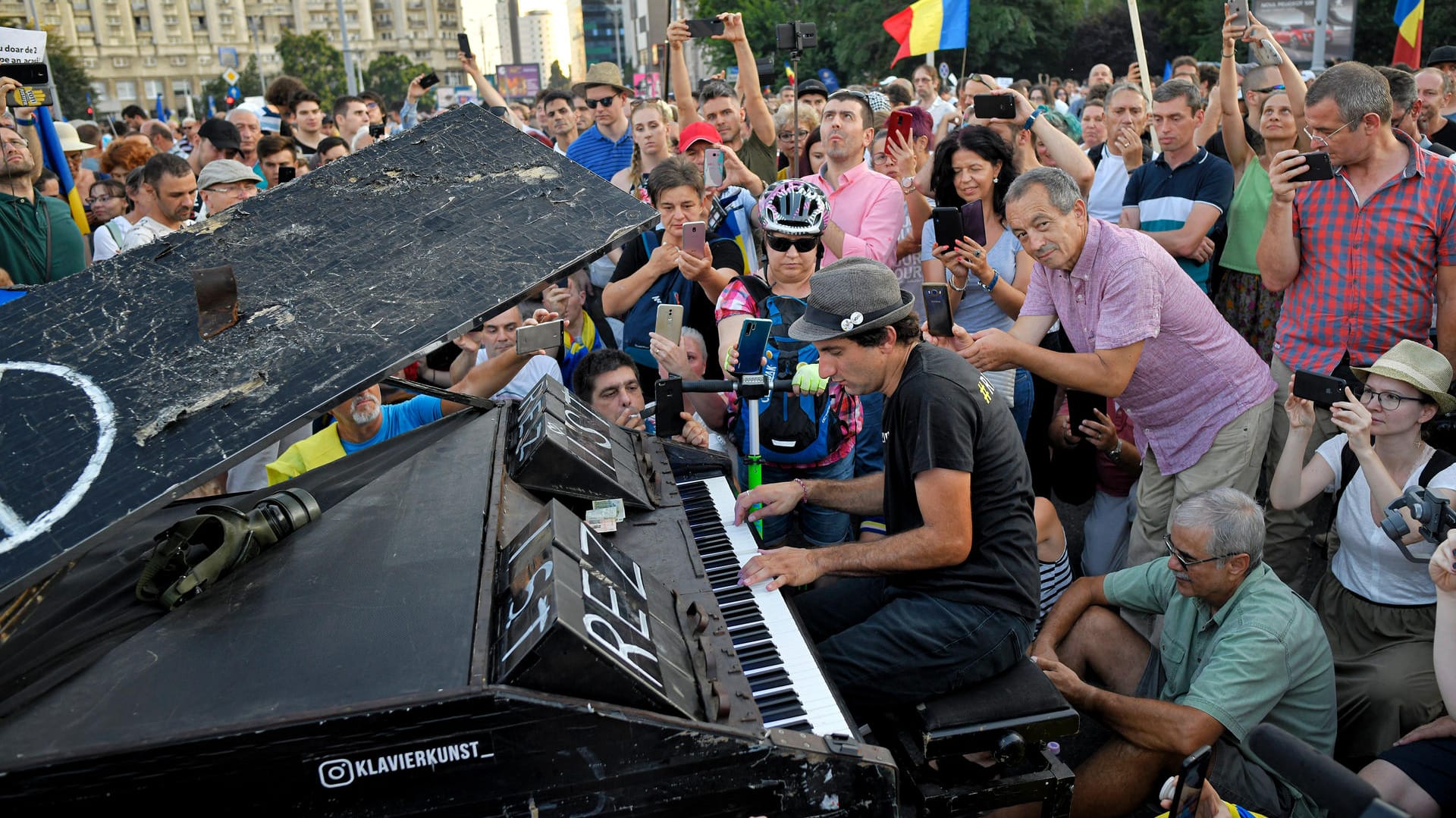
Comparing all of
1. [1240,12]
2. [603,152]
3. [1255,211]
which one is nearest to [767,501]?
[1255,211]

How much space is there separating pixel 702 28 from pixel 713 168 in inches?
80.5

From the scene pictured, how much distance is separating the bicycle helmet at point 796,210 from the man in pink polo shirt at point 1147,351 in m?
0.82

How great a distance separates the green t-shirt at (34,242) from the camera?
20.9ft

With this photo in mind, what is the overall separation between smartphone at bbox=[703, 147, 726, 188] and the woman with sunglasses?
145 cm

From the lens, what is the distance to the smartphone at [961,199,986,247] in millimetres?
5512

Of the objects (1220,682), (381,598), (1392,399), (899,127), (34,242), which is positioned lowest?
(1220,682)

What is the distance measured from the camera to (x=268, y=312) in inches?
98.7

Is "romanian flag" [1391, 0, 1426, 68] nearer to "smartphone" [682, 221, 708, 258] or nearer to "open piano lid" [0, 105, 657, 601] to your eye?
"smartphone" [682, 221, 708, 258]

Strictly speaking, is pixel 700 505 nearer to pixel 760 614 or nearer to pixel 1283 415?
pixel 760 614

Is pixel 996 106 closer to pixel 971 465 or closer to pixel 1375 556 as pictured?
pixel 1375 556

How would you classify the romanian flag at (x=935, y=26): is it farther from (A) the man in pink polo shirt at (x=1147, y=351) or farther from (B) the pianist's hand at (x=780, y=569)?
(B) the pianist's hand at (x=780, y=569)

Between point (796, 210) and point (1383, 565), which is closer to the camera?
point (1383, 565)

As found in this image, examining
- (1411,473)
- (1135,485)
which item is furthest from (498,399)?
(1411,473)

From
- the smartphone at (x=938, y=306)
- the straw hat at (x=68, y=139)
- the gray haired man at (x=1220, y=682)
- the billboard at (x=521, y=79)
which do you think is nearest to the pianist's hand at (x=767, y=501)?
the smartphone at (x=938, y=306)
